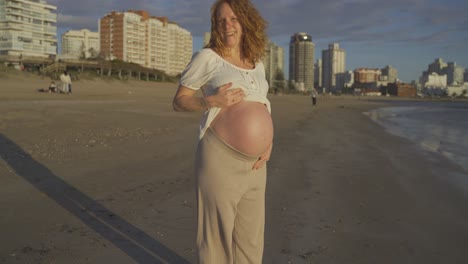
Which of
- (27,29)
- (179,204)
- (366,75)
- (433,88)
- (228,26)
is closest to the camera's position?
(228,26)

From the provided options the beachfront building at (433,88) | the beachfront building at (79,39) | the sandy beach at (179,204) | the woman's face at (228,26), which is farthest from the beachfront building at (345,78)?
the woman's face at (228,26)

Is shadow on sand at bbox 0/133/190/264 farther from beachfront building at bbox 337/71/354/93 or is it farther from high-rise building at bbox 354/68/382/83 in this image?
high-rise building at bbox 354/68/382/83

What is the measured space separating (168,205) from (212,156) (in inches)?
93.0

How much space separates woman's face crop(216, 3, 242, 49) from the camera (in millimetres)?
2191

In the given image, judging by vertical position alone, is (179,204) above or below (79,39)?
below

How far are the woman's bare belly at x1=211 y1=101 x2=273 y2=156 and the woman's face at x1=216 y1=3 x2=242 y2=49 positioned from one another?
0.33 meters

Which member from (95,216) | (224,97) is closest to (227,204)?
(224,97)

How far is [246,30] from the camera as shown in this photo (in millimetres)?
2240

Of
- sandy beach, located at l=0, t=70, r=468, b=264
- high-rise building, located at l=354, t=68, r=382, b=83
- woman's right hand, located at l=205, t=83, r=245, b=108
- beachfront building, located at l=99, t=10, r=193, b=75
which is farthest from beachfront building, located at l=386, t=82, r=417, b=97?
woman's right hand, located at l=205, t=83, r=245, b=108

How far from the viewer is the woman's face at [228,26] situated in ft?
7.19

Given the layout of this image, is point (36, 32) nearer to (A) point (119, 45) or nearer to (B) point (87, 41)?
(A) point (119, 45)

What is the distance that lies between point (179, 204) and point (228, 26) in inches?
101

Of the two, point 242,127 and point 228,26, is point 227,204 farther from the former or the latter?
point 228,26

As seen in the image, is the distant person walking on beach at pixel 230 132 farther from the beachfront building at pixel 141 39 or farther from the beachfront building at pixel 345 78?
the beachfront building at pixel 345 78
